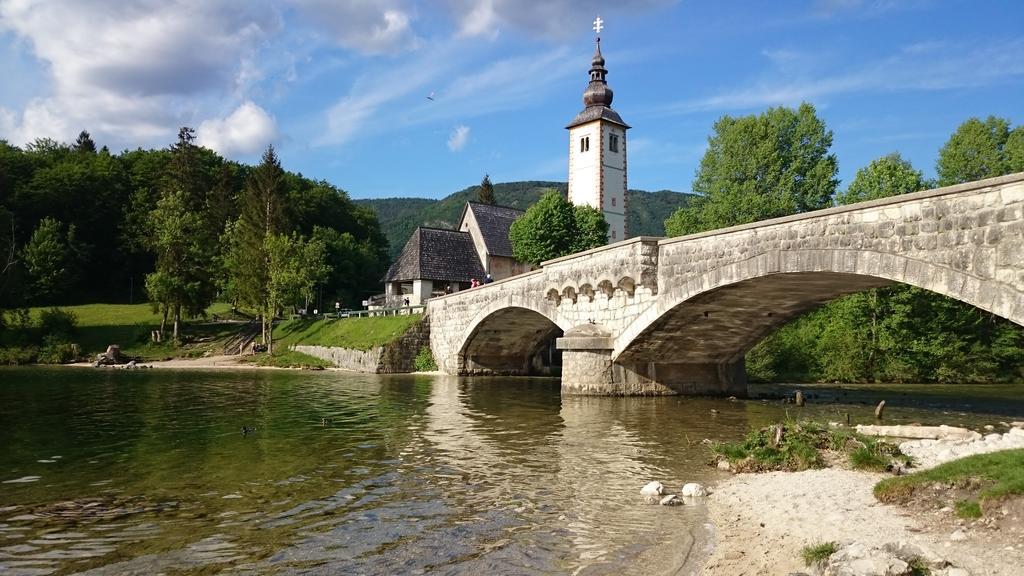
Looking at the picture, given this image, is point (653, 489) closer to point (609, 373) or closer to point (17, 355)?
point (609, 373)

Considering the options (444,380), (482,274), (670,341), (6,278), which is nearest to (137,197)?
(6,278)

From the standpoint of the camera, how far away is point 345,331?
46.7m

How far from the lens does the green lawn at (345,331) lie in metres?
41.4

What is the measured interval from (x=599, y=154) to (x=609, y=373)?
132ft

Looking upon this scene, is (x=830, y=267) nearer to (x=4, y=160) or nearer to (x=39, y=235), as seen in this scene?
(x=39, y=235)

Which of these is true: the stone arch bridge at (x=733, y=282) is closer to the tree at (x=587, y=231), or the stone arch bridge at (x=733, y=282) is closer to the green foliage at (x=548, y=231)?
the green foliage at (x=548, y=231)

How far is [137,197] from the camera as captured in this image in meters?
72.4

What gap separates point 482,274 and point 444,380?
94.8 ft

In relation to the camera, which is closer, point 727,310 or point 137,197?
point 727,310

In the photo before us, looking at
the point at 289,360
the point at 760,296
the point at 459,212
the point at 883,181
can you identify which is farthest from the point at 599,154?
the point at 459,212

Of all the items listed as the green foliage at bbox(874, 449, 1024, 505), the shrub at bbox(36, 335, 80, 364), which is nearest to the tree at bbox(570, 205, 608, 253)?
the shrub at bbox(36, 335, 80, 364)

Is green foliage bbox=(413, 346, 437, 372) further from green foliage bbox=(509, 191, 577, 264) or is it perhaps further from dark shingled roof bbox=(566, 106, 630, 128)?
dark shingled roof bbox=(566, 106, 630, 128)

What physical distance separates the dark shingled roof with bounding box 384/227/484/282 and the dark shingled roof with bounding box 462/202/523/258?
1839mm

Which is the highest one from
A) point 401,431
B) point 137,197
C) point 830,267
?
point 137,197
